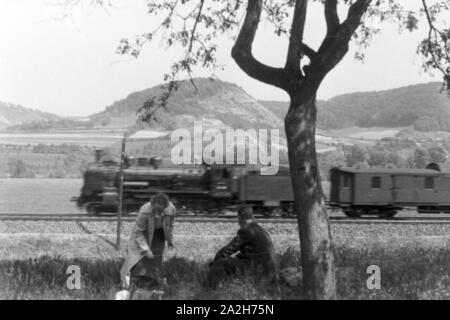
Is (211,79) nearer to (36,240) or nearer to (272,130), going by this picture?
(36,240)

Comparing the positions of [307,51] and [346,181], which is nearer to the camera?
[307,51]

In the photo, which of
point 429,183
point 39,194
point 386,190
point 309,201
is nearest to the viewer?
point 309,201

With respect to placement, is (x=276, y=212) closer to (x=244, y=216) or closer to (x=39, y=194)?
(x=39, y=194)

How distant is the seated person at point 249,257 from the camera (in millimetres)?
7773

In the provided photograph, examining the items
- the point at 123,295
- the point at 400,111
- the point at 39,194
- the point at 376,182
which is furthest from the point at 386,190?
the point at 400,111

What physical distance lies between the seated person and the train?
977 cm

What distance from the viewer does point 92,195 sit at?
1794 centimetres

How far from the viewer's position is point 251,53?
7.65 meters

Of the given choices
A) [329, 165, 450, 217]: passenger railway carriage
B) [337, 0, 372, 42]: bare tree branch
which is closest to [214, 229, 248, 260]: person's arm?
[337, 0, 372, 42]: bare tree branch

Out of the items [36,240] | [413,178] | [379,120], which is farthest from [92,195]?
[379,120]

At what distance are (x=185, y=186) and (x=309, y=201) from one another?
35.9 ft

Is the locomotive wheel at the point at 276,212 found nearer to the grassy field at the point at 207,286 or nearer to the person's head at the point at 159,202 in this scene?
the grassy field at the point at 207,286

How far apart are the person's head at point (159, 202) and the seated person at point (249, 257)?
0.95 metres

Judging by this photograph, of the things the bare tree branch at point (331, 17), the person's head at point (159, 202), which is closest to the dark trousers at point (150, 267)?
the person's head at point (159, 202)
